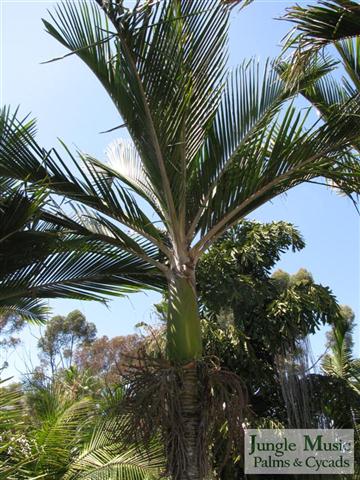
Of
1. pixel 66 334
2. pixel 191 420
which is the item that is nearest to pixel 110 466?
pixel 191 420

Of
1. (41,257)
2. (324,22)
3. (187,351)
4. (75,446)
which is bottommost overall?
(75,446)

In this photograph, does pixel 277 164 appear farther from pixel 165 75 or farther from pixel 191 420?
pixel 191 420

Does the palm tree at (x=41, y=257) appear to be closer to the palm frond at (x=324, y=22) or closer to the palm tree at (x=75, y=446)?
the palm tree at (x=75, y=446)

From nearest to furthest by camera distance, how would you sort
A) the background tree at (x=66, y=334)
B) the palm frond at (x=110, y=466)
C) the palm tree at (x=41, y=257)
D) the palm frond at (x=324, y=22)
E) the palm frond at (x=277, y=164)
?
the palm frond at (x=324, y=22)
the palm tree at (x=41, y=257)
the palm frond at (x=277, y=164)
the palm frond at (x=110, y=466)
the background tree at (x=66, y=334)

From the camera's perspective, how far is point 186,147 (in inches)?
155

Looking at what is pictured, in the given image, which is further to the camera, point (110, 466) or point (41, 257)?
point (110, 466)

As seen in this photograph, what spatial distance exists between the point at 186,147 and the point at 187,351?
64.2 inches

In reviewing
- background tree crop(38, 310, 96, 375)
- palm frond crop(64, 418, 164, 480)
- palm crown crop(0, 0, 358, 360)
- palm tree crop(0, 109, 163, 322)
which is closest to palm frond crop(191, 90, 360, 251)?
palm crown crop(0, 0, 358, 360)

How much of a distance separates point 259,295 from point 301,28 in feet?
21.4

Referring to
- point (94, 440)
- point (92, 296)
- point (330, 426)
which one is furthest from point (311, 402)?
point (92, 296)

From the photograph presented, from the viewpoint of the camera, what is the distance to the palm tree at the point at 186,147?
345 cm

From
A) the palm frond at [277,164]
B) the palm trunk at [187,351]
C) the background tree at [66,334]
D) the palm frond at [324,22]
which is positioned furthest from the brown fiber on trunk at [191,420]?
the background tree at [66,334]

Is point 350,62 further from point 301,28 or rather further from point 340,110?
point 301,28

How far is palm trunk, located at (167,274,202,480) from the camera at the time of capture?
10.1ft
